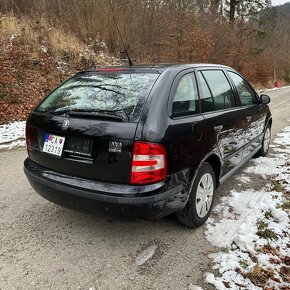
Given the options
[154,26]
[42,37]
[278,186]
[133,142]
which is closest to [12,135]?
[133,142]

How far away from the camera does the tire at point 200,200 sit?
3094 mm

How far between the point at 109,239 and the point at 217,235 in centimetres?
107

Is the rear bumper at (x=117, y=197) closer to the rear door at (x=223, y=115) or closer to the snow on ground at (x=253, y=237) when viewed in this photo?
the snow on ground at (x=253, y=237)

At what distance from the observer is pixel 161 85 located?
111 inches

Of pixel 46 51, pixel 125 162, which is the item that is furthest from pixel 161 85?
pixel 46 51

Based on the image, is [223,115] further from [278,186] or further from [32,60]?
[32,60]

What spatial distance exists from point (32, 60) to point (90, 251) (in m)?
9.42

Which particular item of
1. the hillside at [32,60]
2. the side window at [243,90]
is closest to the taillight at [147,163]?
the side window at [243,90]

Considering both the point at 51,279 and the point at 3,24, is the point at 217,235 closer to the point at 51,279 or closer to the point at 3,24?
the point at 51,279

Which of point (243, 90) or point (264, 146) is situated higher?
point (243, 90)

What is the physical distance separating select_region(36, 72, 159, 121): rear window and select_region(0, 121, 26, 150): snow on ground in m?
3.36

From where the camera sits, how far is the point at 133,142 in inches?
99.3

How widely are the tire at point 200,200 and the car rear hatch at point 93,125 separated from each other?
0.83 metres

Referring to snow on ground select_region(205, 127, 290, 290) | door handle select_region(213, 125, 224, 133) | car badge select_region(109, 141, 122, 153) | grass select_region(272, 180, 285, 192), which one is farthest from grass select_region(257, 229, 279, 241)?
car badge select_region(109, 141, 122, 153)
